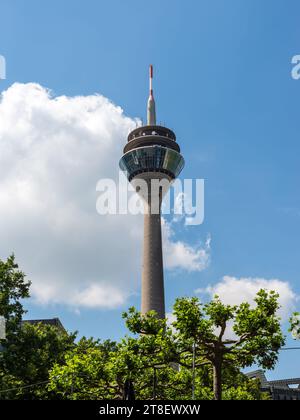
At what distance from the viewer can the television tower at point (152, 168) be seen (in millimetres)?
88438

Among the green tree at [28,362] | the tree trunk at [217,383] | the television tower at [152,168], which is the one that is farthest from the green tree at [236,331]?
the television tower at [152,168]

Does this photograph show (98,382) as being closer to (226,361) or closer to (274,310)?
(226,361)

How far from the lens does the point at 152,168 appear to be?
97.3 m

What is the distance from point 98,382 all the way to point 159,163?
65980mm

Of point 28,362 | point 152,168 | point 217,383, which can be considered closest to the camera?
point 217,383

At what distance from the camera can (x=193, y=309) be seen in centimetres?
3139

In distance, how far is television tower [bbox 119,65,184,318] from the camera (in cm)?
8844

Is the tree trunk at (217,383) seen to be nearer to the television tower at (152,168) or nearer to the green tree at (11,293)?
the green tree at (11,293)

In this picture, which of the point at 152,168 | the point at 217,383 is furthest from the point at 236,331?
the point at 152,168

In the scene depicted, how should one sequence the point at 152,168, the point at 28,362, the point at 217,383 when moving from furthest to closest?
the point at 152,168
the point at 28,362
the point at 217,383

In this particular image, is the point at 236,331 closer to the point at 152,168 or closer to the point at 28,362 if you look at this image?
the point at 28,362

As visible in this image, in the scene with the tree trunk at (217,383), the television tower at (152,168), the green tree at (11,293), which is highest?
the television tower at (152,168)

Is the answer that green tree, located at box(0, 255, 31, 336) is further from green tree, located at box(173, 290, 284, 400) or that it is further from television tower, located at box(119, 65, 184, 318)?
television tower, located at box(119, 65, 184, 318)
